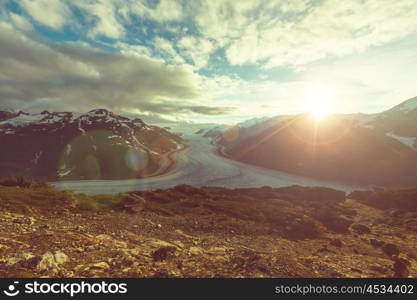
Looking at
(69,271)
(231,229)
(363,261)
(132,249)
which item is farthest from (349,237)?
(69,271)

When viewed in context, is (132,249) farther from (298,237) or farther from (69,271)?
(298,237)

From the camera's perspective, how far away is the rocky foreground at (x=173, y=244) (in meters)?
10.4

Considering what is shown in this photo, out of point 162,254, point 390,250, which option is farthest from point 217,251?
point 390,250

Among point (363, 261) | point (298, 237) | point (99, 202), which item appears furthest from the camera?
point (99, 202)

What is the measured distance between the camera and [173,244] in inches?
608

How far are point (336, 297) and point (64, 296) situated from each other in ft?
34.9

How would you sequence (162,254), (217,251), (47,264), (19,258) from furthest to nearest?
(217,251) → (162,254) → (19,258) → (47,264)

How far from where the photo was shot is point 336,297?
9.31 metres

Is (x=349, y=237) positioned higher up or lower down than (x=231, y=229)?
lower down

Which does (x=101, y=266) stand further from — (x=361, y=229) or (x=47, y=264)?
(x=361, y=229)

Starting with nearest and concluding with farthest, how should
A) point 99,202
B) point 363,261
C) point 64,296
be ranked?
point 64,296, point 363,261, point 99,202

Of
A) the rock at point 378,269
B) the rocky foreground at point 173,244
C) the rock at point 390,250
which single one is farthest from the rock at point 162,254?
the rock at point 390,250

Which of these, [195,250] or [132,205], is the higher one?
[132,205]

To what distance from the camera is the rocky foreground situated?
34.1 feet
